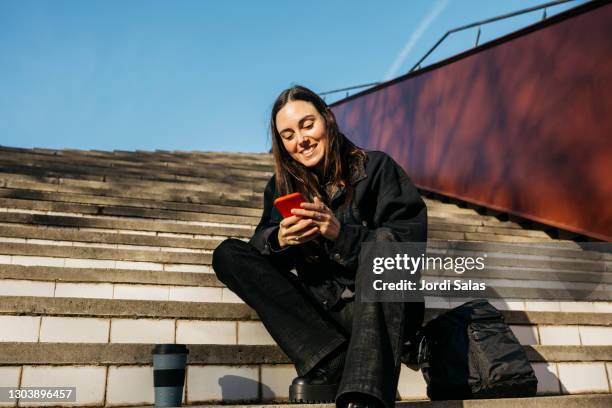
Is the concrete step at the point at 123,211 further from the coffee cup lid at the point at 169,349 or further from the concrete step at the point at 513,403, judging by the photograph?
the coffee cup lid at the point at 169,349

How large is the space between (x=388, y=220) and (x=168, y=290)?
140 cm

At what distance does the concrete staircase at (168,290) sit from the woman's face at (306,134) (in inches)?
30.0

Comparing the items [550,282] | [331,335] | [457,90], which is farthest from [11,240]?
[457,90]

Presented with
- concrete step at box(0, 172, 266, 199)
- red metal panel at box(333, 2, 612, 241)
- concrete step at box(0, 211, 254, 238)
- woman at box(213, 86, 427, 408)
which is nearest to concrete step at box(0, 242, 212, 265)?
concrete step at box(0, 211, 254, 238)

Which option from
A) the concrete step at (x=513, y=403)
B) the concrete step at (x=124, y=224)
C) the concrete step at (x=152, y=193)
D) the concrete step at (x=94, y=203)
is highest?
the concrete step at (x=152, y=193)

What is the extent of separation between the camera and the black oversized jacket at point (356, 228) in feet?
6.53

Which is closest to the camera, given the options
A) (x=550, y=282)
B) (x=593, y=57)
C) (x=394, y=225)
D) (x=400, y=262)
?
(x=400, y=262)

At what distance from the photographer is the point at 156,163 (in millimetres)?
6160

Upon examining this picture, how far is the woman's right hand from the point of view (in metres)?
1.96

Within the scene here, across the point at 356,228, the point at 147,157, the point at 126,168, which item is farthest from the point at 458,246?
the point at 147,157

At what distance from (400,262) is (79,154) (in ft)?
17.0

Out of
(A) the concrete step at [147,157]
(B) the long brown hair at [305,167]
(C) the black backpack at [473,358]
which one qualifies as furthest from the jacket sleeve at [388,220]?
(A) the concrete step at [147,157]

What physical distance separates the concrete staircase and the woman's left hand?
576mm

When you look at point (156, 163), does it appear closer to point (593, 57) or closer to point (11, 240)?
point (11, 240)
